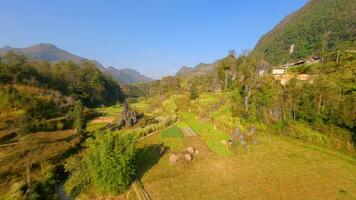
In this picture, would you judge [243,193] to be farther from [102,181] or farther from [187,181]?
[102,181]

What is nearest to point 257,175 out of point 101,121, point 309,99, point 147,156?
point 147,156

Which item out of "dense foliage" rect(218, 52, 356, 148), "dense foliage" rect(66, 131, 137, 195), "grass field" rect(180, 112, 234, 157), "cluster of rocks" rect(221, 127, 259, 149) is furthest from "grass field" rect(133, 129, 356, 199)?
"dense foliage" rect(218, 52, 356, 148)

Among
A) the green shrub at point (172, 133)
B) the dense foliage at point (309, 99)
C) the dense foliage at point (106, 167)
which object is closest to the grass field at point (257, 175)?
the dense foliage at point (106, 167)

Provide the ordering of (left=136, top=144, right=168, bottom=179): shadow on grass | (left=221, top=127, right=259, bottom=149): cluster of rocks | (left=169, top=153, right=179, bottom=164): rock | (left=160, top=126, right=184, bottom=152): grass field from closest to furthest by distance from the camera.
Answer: (left=136, top=144, right=168, bottom=179): shadow on grass → (left=169, top=153, right=179, bottom=164): rock → (left=221, top=127, right=259, bottom=149): cluster of rocks → (left=160, top=126, right=184, bottom=152): grass field

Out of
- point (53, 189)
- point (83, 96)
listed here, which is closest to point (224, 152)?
point (53, 189)

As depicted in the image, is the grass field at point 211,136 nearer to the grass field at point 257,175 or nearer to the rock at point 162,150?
the grass field at point 257,175

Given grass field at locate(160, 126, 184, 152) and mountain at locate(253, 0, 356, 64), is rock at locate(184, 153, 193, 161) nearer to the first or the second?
grass field at locate(160, 126, 184, 152)
